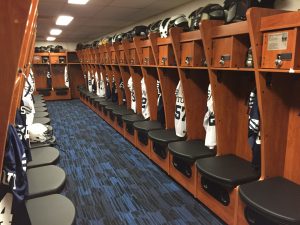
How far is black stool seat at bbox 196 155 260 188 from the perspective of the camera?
208 centimetres

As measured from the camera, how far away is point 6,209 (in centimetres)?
122

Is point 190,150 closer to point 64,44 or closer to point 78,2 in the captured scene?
point 78,2

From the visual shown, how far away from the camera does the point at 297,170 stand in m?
2.04

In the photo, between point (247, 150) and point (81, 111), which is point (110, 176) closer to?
point (247, 150)

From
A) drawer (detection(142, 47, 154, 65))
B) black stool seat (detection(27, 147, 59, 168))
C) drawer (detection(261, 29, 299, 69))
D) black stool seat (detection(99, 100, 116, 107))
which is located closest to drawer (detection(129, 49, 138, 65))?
drawer (detection(142, 47, 154, 65))

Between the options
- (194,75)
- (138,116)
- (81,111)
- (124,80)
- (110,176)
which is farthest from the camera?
(81,111)

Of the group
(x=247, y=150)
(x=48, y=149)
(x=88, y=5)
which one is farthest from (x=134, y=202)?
(x=88, y=5)

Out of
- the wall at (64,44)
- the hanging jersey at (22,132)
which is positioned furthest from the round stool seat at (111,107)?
the wall at (64,44)

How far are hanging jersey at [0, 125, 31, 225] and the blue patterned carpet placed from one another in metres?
1.17

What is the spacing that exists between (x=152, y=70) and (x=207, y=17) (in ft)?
5.46

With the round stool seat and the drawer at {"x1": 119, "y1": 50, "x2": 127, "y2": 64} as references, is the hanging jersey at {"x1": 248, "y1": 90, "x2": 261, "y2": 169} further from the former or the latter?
the round stool seat

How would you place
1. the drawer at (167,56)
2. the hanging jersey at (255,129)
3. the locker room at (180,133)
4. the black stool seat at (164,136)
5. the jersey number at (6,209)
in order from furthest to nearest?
the drawer at (167,56), the black stool seat at (164,136), the hanging jersey at (255,129), the locker room at (180,133), the jersey number at (6,209)

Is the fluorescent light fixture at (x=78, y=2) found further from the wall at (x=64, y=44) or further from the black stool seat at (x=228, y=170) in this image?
the wall at (x=64, y=44)

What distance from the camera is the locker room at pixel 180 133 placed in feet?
4.78
